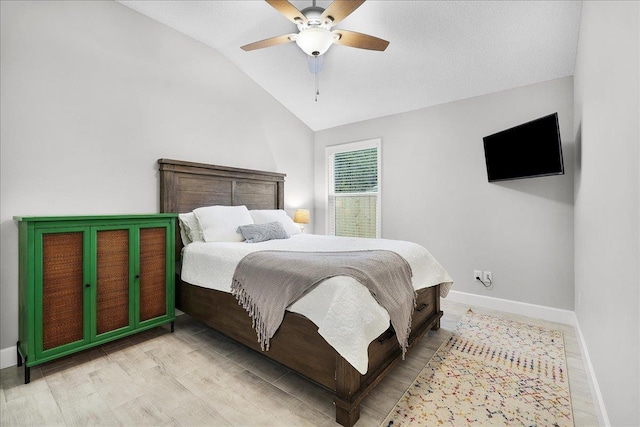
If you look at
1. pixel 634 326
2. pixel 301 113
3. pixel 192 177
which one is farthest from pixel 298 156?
pixel 634 326

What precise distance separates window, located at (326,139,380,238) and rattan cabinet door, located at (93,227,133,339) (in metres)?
3.03

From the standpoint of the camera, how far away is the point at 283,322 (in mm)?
1829

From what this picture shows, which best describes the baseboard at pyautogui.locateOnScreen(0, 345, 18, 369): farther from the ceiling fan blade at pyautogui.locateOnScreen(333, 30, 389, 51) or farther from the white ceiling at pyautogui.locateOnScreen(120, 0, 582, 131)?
the ceiling fan blade at pyautogui.locateOnScreen(333, 30, 389, 51)

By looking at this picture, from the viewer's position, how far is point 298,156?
473cm

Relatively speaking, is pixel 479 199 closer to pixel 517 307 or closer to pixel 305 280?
pixel 517 307

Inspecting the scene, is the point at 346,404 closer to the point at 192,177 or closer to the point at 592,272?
the point at 592,272

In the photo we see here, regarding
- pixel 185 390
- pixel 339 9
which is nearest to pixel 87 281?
pixel 185 390

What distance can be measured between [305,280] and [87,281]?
1690 millimetres

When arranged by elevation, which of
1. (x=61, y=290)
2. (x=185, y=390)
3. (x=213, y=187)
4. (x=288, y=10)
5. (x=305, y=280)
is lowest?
(x=185, y=390)

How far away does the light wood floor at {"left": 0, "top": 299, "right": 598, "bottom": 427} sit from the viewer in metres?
1.59

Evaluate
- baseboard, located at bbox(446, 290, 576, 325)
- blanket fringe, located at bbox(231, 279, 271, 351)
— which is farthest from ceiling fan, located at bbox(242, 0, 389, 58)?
baseboard, located at bbox(446, 290, 576, 325)

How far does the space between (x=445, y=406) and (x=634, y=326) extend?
3.36ft

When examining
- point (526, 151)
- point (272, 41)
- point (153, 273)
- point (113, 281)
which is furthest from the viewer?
point (526, 151)

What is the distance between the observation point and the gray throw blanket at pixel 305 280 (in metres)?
1.70
